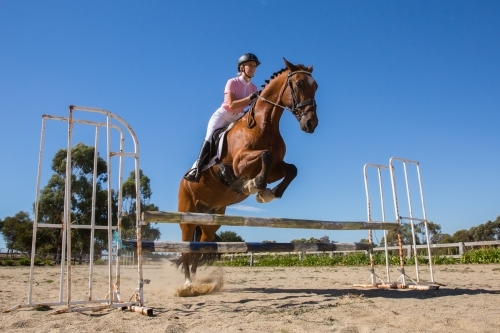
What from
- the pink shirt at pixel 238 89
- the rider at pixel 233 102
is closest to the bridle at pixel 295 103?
the rider at pixel 233 102

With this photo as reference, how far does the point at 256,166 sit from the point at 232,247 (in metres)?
1.08

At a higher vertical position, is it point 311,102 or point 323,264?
point 311,102

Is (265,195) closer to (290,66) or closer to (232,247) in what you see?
(232,247)

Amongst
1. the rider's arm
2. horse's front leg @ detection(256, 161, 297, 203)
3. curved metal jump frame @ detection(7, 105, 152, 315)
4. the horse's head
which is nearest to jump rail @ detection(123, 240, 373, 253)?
curved metal jump frame @ detection(7, 105, 152, 315)

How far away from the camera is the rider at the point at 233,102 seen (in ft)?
18.2

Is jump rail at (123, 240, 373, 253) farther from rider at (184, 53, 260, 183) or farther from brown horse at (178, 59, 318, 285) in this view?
rider at (184, 53, 260, 183)

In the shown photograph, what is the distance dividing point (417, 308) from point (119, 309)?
10.2ft

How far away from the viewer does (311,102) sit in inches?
178

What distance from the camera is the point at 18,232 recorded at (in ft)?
106

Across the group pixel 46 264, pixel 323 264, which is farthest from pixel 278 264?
pixel 46 264

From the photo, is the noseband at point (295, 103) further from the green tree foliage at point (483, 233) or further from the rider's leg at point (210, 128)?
the green tree foliage at point (483, 233)

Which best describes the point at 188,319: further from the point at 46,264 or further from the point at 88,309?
the point at 46,264

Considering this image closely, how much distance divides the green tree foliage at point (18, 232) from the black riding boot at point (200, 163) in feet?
92.4

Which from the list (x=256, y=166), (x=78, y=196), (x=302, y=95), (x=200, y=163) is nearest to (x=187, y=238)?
(x=200, y=163)
